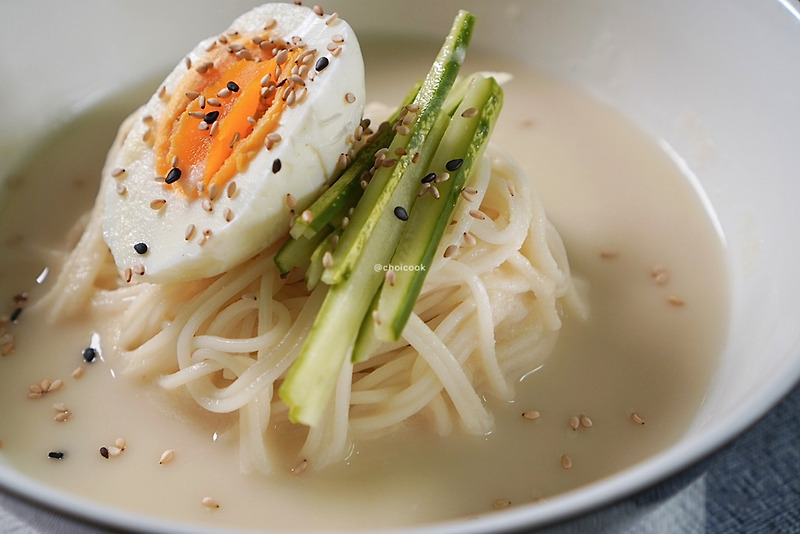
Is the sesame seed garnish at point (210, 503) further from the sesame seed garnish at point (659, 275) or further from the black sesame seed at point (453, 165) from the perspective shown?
the sesame seed garnish at point (659, 275)

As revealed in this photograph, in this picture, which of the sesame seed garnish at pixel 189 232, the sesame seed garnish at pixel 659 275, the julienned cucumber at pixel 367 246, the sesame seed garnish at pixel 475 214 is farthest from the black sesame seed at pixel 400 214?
the sesame seed garnish at pixel 659 275

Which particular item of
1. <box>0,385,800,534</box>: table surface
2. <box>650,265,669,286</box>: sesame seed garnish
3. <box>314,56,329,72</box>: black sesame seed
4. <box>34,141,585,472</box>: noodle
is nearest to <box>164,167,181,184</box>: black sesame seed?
<box>34,141,585,472</box>: noodle

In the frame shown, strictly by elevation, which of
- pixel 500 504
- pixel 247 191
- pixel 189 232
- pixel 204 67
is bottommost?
pixel 500 504

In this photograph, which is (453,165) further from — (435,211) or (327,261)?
(327,261)

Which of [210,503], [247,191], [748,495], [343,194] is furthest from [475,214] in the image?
[748,495]

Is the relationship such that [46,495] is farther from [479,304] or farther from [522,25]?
[522,25]

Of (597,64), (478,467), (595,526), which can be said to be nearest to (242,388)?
(478,467)
